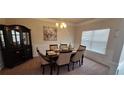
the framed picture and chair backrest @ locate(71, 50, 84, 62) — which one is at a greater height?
the framed picture

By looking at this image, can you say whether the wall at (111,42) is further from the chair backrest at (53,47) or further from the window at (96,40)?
the chair backrest at (53,47)

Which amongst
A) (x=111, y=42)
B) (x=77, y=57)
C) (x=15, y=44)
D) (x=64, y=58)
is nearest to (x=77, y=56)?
(x=77, y=57)

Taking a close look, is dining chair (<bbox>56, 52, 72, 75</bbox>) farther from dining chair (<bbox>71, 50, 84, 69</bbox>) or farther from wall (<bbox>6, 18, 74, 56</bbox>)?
wall (<bbox>6, 18, 74, 56</bbox>)

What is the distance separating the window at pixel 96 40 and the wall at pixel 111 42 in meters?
0.05

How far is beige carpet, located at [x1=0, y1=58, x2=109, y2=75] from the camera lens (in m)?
0.96

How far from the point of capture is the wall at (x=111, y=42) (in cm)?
88

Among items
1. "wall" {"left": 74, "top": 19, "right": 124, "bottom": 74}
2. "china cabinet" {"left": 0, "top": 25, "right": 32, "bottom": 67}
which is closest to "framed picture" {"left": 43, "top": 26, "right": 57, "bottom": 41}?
"china cabinet" {"left": 0, "top": 25, "right": 32, "bottom": 67}

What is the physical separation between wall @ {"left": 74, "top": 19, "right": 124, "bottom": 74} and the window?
0.05m

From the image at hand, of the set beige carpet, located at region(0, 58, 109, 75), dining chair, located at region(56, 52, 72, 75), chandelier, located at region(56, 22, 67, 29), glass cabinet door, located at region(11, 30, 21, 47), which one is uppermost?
chandelier, located at region(56, 22, 67, 29)

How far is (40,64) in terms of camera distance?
1111mm

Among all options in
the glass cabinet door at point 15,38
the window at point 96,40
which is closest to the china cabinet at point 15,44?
the glass cabinet door at point 15,38

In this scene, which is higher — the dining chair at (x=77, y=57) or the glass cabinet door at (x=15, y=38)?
the glass cabinet door at (x=15, y=38)

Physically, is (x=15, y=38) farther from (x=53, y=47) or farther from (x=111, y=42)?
(x=111, y=42)
